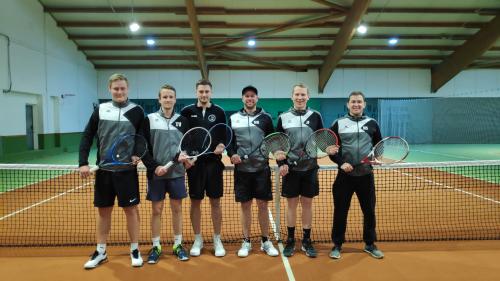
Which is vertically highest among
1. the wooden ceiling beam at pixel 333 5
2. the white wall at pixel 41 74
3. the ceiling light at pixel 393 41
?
the wooden ceiling beam at pixel 333 5

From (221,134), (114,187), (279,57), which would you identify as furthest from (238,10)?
(114,187)

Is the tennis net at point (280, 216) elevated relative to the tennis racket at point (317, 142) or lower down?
lower down

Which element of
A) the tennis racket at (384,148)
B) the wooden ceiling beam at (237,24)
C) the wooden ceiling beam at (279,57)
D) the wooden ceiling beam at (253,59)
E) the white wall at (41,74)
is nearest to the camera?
the tennis racket at (384,148)

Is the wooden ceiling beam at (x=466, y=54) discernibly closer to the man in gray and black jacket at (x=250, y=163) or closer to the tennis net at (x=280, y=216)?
the tennis net at (x=280, y=216)

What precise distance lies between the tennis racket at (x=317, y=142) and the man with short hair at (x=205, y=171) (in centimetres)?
83

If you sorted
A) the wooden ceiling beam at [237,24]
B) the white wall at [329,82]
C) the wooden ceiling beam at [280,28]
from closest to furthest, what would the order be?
the wooden ceiling beam at [280,28], the wooden ceiling beam at [237,24], the white wall at [329,82]

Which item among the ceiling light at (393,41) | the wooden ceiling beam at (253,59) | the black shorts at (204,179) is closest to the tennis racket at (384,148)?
the black shorts at (204,179)

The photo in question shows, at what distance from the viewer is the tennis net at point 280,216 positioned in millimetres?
4148

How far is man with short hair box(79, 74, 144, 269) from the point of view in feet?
A: 10.7

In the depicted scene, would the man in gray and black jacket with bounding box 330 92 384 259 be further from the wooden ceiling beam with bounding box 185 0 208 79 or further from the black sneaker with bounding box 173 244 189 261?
the wooden ceiling beam with bounding box 185 0 208 79

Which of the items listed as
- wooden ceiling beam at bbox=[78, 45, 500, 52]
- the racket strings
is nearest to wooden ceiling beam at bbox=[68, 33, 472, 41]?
wooden ceiling beam at bbox=[78, 45, 500, 52]

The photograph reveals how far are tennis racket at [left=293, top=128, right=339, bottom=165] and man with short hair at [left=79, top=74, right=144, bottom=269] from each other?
5.31 ft

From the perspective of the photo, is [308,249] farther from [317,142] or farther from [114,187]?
[114,187]

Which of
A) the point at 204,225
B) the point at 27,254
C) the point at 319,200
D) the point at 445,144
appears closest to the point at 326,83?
the point at 445,144
